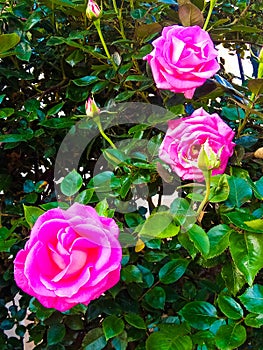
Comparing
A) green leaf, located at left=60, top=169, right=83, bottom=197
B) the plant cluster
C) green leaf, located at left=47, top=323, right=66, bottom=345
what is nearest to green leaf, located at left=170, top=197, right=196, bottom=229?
the plant cluster

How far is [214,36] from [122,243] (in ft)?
1.02

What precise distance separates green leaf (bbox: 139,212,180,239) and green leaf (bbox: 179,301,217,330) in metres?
0.12

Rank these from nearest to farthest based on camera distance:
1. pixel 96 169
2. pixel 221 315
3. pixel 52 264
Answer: pixel 52 264, pixel 221 315, pixel 96 169

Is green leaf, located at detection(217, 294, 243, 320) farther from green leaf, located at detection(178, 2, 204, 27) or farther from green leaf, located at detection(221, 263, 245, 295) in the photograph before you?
green leaf, located at detection(178, 2, 204, 27)

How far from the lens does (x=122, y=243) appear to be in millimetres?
478

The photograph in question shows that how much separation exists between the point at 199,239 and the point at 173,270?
13 cm

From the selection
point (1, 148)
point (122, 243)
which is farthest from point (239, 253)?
point (1, 148)

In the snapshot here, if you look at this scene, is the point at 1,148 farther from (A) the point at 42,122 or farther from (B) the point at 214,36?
(B) the point at 214,36

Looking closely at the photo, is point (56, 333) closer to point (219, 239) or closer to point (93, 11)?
point (219, 239)

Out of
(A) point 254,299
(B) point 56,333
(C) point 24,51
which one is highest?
(C) point 24,51

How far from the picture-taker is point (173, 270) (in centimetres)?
53

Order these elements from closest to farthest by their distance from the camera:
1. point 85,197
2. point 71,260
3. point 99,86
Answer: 1. point 71,260
2. point 85,197
3. point 99,86

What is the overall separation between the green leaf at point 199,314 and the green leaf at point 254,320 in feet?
0.16

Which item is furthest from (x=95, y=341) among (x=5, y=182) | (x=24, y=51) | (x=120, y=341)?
(x=24, y=51)
